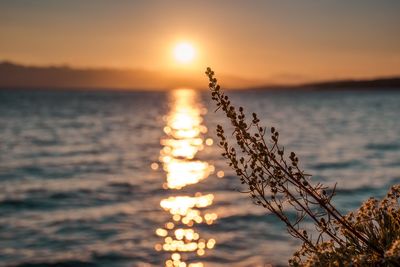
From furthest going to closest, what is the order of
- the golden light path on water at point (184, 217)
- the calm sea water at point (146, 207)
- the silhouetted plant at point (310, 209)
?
the golden light path on water at point (184, 217), the calm sea water at point (146, 207), the silhouetted plant at point (310, 209)

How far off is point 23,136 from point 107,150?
789 inches

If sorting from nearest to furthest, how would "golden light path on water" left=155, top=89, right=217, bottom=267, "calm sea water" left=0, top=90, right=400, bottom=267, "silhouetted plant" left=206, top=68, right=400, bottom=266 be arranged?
"silhouetted plant" left=206, top=68, right=400, bottom=266 → "calm sea water" left=0, top=90, right=400, bottom=267 → "golden light path on water" left=155, top=89, right=217, bottom=267

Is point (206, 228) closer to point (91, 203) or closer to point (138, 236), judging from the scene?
point (138, 236)

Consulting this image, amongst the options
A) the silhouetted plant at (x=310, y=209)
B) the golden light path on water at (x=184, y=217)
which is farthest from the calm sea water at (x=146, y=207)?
the silhouetted plant at (x=310, y=209)

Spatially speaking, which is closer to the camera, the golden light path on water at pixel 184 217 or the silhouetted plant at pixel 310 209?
the silhouetted plant at pixel 310 209

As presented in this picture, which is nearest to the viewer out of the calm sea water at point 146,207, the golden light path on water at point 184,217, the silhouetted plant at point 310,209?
the silhouetted plant at point 310,209

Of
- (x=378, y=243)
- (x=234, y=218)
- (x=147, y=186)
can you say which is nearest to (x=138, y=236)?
(x=234, y=218)

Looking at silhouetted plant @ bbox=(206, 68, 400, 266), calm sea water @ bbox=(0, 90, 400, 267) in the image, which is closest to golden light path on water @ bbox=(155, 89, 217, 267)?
calm sea water @ bbox=(0, 90, 400, 267)

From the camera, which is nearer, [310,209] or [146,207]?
[310,209]

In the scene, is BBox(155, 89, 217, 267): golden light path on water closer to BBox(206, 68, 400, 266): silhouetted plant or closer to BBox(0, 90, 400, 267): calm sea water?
BBox(0, 90, 400, 267): calm sea water

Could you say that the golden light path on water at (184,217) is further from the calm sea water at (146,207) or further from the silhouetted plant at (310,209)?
the silhouetted plant at (310,209)

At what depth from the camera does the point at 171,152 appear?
56.6 m

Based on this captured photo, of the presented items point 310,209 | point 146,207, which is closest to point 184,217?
point 146,207

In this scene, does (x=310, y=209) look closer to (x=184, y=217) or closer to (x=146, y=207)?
(x=184, y=217)
